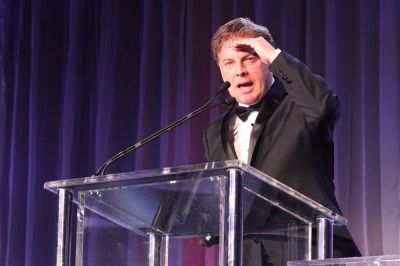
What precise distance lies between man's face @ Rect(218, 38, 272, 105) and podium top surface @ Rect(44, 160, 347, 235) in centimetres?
58

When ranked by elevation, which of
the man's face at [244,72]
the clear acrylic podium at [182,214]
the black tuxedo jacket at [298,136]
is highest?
the man's face at [244,72]

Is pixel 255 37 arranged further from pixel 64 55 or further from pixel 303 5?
pixel 64 55

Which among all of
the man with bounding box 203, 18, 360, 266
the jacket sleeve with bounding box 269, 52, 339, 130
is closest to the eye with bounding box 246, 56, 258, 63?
the man with bounding box 203, 18, 360, 266

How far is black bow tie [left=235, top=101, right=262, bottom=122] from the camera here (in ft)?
7.91

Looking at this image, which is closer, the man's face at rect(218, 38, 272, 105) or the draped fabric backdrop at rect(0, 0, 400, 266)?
the man's face at rect(218, 38, 272, 105)

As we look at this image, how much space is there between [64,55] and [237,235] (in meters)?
2.74

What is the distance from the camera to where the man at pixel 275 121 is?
2.15m

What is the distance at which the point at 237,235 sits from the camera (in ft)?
5.19

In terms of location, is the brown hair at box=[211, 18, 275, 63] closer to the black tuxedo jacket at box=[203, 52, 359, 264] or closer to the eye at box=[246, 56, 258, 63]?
the eye at box=[246, 56, 258, 63]

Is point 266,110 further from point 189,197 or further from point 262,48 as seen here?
point 189,197

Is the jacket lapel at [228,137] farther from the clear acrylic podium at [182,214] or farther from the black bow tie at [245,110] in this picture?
the clear acrylic podium at [182,214]

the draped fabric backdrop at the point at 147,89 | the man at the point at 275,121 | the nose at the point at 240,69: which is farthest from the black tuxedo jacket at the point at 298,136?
the draped fabric backdrop at the point at 147,89

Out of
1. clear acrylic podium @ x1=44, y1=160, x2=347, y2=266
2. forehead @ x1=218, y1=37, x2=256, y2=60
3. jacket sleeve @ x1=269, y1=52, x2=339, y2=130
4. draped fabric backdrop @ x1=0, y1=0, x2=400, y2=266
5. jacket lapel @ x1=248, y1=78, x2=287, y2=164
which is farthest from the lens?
draped fabric backdrop @ x1=0, y1=0, x2=400, y2=266

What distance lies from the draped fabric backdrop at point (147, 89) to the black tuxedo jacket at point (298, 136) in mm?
899
